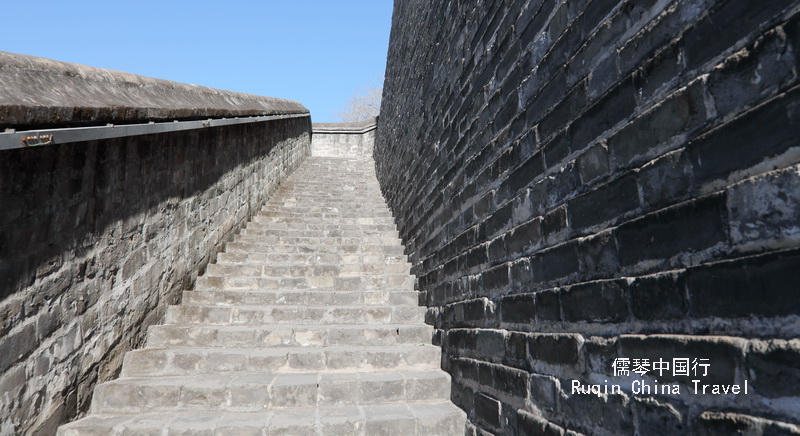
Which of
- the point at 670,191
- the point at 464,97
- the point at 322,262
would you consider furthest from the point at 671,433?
the point at 322,262

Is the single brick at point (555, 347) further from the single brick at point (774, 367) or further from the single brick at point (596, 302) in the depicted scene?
the single brick at point (774, 367)

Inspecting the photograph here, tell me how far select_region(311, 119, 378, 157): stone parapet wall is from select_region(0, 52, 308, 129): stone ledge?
11.1 meters

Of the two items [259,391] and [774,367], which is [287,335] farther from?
[774,367]

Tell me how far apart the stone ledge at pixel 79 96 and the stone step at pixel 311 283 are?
166cm

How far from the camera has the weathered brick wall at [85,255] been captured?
201cm

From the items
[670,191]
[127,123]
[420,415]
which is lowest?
[420,415]

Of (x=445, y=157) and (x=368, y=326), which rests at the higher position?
(x=445, y=157)

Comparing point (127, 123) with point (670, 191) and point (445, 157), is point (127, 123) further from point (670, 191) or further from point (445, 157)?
point (670, 191)

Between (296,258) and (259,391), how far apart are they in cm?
222

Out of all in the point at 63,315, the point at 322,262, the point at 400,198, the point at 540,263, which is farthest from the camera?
the point at 400,198

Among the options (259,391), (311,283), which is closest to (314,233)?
(311,283)

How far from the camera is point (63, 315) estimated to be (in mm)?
2346

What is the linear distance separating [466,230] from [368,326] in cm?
144

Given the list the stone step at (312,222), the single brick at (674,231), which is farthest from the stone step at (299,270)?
the single brick at (674,231)
